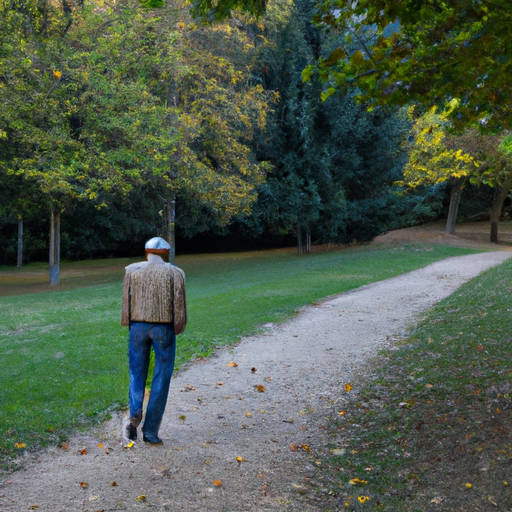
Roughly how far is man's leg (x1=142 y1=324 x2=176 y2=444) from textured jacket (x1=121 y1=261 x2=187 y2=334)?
97 mm

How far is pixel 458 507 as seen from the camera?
436cm

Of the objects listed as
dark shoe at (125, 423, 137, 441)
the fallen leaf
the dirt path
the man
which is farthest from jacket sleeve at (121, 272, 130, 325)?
the fallen leaf

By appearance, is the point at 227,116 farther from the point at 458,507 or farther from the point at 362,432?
the point at 458,507

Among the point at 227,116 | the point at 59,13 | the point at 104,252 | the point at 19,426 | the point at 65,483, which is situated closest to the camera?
→ the point at 65,483

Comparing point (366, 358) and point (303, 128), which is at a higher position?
point (303, 128)

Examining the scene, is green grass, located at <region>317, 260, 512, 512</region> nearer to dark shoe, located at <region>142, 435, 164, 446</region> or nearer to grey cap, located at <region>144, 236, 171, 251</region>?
dark shoe, located at <region>142, 435, 164, 446</region>

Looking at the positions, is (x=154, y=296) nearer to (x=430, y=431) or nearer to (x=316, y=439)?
(x=316, y=439)

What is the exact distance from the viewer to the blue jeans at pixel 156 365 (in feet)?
17.9

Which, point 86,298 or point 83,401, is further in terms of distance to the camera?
point 86,298

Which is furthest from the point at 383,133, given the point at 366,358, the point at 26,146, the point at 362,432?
the point at 362,432

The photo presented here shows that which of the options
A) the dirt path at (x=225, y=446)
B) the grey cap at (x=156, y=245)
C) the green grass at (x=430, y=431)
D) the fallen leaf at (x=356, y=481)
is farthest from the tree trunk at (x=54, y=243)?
the fallen leaf at (x=356, y=481)

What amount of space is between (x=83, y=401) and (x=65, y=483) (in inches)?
89.6

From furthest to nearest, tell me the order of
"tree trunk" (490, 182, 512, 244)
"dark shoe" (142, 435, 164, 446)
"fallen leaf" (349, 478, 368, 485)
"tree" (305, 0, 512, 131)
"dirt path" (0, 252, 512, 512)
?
1. "tree trunk" (490, 182, 512, 244)
2. "tree" (305, 0, 512, 131)
3. "dark shoe" (142, 435, 164, 446)
4. "fallen leaf" (349, 478, 368, 485)
5. "dirt path" (0, 252, 512, 512)

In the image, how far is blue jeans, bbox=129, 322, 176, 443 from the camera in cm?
546
